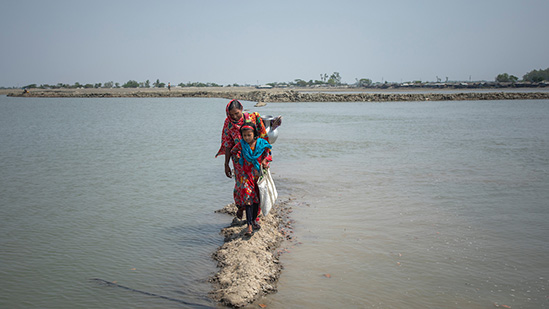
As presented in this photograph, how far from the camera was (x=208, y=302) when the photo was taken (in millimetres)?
4262

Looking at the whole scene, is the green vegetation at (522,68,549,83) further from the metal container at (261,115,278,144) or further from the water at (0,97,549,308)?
the metal container at (261,115,278,144)

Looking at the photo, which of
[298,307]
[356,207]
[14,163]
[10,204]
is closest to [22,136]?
[14,163]

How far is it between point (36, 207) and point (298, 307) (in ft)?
17.7

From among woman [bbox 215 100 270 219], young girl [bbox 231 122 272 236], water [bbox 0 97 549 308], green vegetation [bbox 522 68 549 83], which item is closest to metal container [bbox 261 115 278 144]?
woman [bbox 215 100 270 219]

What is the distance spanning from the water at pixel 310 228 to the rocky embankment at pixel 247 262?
5.3 inches

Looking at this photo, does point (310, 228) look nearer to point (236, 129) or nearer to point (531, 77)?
point (236, 129)

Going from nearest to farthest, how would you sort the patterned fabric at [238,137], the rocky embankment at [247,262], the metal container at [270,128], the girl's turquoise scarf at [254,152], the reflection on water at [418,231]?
1. the rocky embankment at [247,262]
2. the reflection on water at [418,231]
3. the girl's turquoise scarf at [254,152]
4. the patterned fabric at [238,137]
5. the metal container at [270,128]

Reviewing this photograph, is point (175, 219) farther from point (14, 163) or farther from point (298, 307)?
point (14, 163)

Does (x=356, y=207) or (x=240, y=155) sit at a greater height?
(x=240, y=155)

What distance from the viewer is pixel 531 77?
487 feet

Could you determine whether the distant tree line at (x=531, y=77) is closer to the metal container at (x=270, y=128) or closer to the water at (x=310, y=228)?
the water at (x=310, y=228)

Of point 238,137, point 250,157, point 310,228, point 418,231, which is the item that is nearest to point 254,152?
point 250,157

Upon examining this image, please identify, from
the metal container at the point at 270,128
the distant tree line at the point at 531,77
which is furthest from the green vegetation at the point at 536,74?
the metal container at the point at 270,128

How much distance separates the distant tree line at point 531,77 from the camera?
12653cm
